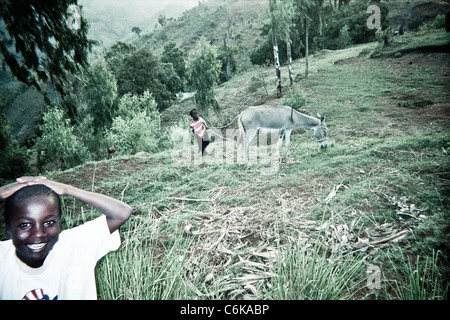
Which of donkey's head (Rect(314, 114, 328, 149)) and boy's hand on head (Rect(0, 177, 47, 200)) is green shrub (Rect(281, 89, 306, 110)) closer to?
donkey's head (Rect(314, 114, 328, 149))

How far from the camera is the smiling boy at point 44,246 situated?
1369 millimetres

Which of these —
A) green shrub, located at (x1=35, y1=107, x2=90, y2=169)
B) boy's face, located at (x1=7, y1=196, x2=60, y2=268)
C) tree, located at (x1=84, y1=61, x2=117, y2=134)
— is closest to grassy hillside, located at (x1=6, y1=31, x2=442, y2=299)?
boy's face, located at (x1=7, y1=196, x2=60, y2=268)

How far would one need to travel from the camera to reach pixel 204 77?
32.7 ft

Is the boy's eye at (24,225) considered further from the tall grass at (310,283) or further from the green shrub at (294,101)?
the green shrub at (294,101)

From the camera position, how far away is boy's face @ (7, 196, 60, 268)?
1360 mm

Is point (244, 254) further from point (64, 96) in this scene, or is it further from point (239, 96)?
point (239, 96)

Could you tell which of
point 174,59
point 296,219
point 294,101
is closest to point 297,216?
point 296,219

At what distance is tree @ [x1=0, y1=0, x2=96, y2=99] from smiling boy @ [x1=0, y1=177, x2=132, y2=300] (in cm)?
230

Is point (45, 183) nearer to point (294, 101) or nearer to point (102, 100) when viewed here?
point (294, 101)

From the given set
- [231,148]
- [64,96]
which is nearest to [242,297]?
[64,96]

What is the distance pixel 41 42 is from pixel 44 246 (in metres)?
2.90

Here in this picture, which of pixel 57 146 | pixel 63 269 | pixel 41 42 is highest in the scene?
pixel 41 42

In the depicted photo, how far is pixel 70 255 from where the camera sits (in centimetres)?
155

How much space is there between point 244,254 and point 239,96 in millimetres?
9936
